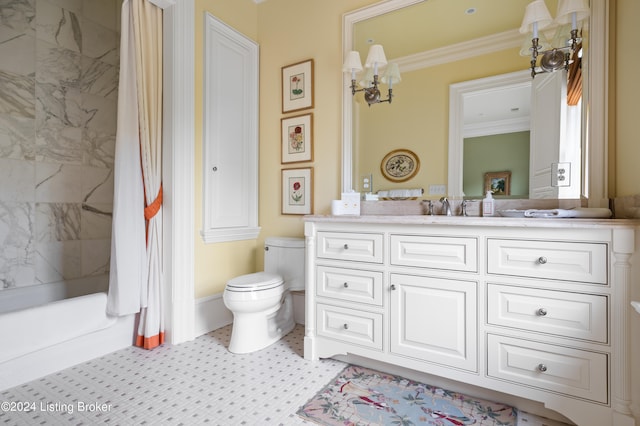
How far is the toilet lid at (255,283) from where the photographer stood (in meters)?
2.05

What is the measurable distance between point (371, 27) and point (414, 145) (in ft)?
3.15

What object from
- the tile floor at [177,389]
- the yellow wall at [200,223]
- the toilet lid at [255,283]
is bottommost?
the tile floor at [177,389]

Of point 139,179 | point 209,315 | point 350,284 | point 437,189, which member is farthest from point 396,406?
point 139,179

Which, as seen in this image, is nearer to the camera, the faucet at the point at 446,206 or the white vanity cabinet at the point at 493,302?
the white vanity cabinet at the point at 493,302

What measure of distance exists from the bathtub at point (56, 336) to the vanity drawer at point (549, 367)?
2.28 m

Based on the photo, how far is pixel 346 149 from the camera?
2.44 meters

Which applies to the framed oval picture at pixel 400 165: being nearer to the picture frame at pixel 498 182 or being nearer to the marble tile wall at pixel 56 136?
the picture frame at pixel 498 182

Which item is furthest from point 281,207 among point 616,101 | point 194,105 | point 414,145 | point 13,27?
point 13,27

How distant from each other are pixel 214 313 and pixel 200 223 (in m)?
0.73

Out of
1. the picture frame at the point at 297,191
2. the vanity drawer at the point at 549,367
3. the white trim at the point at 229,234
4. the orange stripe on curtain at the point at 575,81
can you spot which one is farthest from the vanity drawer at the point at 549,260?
the white trim at the point at 229,234

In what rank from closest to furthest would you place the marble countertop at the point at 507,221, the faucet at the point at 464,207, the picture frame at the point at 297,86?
the marble countertop at the point at 507,221
the faucet at the point at 464,207
the picture frame at the point at 297,86

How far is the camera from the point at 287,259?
2.55m

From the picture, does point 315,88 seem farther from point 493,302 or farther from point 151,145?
point 493,302

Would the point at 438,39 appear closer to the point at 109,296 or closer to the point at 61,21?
the point at 109,296
